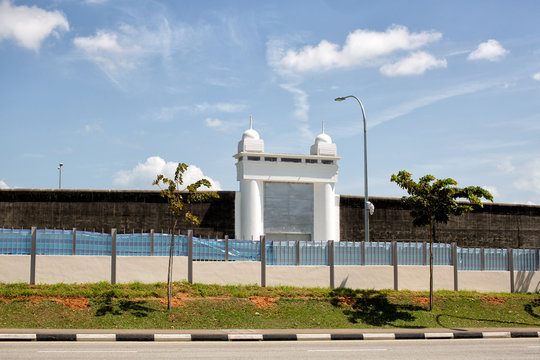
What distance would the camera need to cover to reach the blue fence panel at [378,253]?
2650cm

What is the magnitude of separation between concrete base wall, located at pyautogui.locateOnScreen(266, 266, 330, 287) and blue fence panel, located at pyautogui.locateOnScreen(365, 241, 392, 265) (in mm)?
2379

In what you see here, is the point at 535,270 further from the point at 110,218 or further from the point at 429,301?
the point at 110,218

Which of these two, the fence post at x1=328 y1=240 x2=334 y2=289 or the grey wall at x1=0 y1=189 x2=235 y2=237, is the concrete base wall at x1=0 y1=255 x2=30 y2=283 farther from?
the fence post at x1=328 y1=240 x2=334 y2=289

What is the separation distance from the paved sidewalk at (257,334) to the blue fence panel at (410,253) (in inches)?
236

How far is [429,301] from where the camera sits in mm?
24703

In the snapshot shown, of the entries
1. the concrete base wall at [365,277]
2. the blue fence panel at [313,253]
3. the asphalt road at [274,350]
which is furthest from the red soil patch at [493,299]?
the asphalt road at [274,350]

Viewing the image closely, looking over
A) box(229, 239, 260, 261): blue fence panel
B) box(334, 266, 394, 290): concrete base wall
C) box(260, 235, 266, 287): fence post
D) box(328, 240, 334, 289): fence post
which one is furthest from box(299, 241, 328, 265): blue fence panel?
box(229, 239, 260, 261): blue fence panel

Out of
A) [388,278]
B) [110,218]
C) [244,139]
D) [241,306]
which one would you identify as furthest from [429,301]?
[110,218]

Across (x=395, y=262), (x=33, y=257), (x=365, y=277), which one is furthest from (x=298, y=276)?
(x=33, y=257)

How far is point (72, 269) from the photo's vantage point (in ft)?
74.8

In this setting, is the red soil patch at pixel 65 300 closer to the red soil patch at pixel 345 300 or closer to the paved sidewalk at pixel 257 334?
the paved sidewalk at pixel 257 334

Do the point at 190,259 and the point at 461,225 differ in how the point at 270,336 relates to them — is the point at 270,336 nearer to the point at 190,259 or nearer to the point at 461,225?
the point at 190,259

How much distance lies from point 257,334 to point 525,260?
18329 millimetres

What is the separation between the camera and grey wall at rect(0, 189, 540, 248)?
30.8 meters
